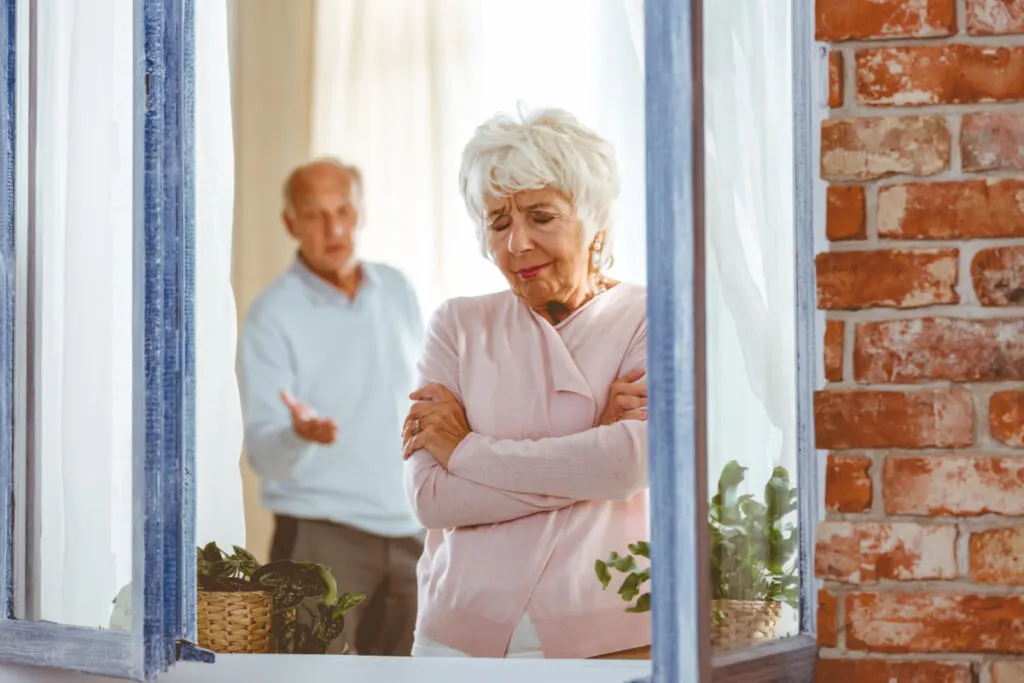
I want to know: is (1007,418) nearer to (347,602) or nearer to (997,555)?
(997,555)

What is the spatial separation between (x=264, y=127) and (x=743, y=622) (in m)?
1.05

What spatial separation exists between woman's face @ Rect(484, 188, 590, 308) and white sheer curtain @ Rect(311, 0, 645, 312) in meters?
0.04

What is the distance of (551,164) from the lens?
157 centimetres

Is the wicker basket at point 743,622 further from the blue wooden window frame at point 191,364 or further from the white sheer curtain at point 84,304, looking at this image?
the white sheer curtain at point 84,304

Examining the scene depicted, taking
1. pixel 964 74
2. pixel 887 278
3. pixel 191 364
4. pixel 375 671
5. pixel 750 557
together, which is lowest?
pixel 375 671

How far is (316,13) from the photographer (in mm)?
1722

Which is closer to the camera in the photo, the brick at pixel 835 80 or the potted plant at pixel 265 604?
the brick at pixel 835 80

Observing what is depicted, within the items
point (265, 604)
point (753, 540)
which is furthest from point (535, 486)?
point (265, 604)

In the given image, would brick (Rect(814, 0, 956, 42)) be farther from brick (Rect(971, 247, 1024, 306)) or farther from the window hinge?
the window hinge

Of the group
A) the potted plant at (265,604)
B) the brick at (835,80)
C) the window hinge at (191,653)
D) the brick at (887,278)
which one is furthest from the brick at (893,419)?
the window hinge at (191,653)

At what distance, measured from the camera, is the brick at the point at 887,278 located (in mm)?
1287

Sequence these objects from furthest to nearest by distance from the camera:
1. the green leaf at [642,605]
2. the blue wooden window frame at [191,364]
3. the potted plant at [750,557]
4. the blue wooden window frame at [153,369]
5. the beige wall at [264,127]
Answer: the beige wall at [264,127] < the green leaf at [642,605] < the blue wooden window frame at [153,369] < the potted plant at [750,557] < the blue wooden window frame at [191,364]

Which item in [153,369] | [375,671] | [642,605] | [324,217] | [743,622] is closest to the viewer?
[743,622]

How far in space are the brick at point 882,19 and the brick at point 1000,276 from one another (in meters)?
0.27
